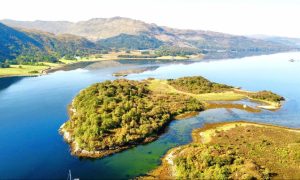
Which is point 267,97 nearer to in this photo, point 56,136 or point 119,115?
point 119,115

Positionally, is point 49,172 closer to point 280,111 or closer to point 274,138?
point 274,138

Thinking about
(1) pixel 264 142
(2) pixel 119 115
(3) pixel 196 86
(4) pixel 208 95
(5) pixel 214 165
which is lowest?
(1) pixel 264 142

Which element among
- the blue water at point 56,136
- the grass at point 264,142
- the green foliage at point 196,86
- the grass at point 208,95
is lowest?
the blue water at point 56,136

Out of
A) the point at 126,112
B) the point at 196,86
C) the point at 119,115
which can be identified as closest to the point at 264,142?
the point at 126,112

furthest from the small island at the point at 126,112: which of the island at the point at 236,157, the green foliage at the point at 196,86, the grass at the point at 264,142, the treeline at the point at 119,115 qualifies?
the grass at the point at 264,142

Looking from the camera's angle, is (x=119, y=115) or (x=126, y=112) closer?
(x=119, y=115)

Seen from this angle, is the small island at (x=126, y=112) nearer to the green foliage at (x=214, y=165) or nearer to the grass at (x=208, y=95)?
the grass at (x=208, y=95)
